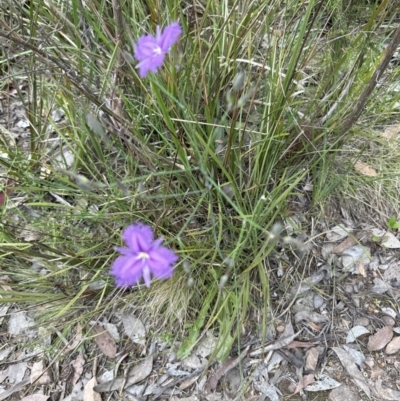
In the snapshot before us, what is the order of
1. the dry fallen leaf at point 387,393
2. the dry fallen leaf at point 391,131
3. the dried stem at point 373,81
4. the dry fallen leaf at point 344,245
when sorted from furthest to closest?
the dry fallen leaf at point 391,131 < the dry fallen leaf at point 344,245 < the dry fallen leaf at point 387,393 < the dried stem at point 373,81

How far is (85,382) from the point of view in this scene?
128 centimetres

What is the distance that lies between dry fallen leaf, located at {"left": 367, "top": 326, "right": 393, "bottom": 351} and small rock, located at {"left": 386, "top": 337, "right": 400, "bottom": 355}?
0.01 meters

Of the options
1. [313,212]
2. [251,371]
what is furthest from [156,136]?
[251,371]

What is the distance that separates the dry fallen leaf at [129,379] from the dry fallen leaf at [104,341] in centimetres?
8

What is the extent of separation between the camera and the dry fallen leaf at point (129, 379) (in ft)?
4.13

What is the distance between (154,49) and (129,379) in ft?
3.13

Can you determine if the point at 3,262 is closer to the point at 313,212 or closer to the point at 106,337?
the point at 106,337

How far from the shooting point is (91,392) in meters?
1.25

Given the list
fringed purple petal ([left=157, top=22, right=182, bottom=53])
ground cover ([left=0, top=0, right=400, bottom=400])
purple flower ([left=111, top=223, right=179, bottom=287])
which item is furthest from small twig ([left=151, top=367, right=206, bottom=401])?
fringed purple petal ([left=157, top=22, right=182, bottom=53])

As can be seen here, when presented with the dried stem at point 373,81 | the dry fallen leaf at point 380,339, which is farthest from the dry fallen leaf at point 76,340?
the dried stem at point 373,81

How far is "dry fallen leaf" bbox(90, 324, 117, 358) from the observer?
4.29ft

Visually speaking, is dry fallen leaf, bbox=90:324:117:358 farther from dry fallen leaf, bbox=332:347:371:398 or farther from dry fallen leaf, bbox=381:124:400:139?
dry fallen leaf, bbox=381:124:400:139

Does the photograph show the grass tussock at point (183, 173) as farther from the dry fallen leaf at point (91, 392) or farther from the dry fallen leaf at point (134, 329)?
the dry fallen leaf at point (91, 392)

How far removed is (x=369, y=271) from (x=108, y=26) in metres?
1.16
